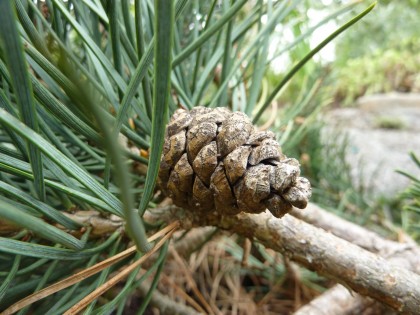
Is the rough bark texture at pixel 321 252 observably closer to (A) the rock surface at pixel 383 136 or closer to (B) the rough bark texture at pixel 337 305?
(B) the rough bark texture at pixel 337 305

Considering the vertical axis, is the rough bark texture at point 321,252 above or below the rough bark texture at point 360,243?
above

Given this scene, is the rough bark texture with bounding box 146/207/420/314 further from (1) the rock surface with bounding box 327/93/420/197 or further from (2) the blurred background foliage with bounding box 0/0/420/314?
(1) the rock surface with bounding box 327/93/420/197

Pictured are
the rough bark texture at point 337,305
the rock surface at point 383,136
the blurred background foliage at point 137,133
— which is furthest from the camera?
the rock surface at point 383,136

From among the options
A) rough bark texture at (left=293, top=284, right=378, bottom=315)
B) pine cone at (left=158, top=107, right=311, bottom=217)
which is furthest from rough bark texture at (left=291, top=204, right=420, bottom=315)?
pine cone at (left=158, top=107, right=311, bottom=217)

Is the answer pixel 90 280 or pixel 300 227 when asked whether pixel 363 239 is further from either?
pixel 90 280

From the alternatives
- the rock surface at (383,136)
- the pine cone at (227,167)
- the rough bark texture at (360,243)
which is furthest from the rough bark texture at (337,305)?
the rock surface at (383,136)

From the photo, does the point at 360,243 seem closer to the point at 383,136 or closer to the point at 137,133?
the point at 137,133
